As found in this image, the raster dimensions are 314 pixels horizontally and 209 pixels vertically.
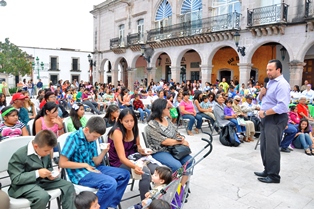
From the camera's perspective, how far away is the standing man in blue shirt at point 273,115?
3.85 meters

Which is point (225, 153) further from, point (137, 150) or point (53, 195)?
point (53, 195)

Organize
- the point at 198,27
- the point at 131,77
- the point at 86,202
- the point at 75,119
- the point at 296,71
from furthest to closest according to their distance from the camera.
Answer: the point at 131,77 → the point at 198,27 → the point at 296,71 → the point at 75,119 → the point at 86,202

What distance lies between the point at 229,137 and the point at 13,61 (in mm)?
29011

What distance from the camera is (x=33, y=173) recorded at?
2414 mm

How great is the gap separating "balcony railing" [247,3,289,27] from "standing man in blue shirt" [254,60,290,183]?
9.99 m

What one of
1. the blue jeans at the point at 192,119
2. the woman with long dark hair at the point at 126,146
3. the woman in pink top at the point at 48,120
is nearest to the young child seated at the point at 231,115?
the blue jeans at the point at 192,119

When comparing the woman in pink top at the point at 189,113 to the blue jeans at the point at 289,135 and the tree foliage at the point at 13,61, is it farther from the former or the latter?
the tree foliage at the point at 13,61

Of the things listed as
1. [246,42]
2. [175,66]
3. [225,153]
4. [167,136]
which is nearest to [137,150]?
[167,136]

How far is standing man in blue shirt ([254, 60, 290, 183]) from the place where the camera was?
385 centimetres

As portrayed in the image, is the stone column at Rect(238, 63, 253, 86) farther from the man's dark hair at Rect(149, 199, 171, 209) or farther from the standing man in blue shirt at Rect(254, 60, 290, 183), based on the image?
the man's dark hair at Rect(149, 199, 171, 209)

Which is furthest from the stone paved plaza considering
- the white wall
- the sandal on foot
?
the white wall

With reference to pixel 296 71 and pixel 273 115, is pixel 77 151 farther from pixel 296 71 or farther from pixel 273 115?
pixel 296 71

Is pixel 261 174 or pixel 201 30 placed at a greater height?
pixel 201 30

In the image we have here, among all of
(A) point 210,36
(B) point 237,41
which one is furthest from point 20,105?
(A) point 210,36
